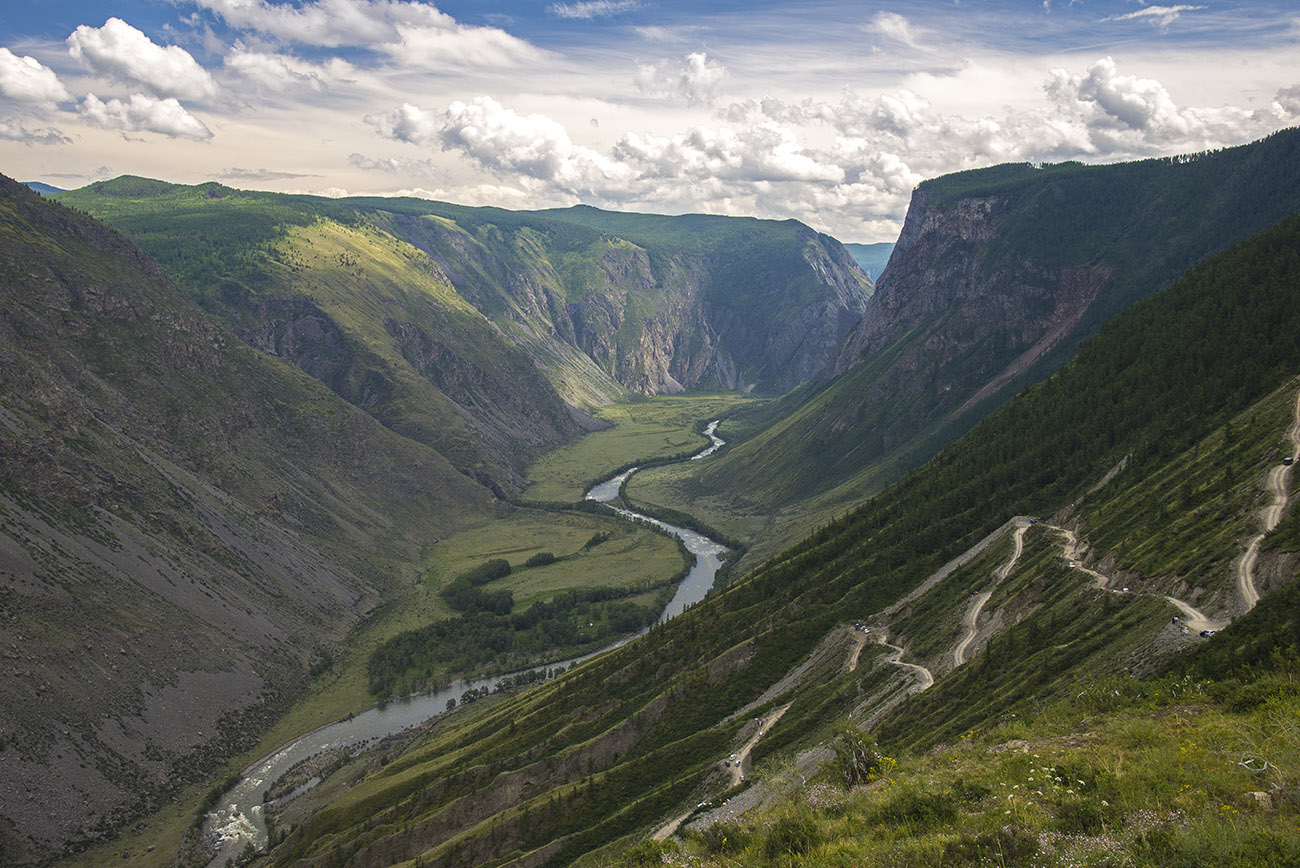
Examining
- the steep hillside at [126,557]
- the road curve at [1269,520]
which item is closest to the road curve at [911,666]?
the road curve at [1269,520]

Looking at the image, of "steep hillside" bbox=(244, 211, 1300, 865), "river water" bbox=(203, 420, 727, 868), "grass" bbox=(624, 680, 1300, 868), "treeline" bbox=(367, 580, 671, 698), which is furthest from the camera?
"treeline" bbox=(367, 580, 671, 698)

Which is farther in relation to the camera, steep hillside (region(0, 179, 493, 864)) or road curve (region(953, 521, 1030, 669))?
steep hillside (region(0, 179, 493, 864))

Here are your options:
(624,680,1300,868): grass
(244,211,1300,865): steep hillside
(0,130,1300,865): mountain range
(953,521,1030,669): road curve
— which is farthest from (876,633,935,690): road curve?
(624,680,1300,868): grass

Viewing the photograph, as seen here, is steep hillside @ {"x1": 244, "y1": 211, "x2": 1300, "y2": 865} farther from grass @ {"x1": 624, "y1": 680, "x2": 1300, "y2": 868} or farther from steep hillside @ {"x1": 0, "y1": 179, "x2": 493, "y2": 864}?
steep hillside @ {"x1": 0, "y1": 179, "x2": 493, "y2": 864}

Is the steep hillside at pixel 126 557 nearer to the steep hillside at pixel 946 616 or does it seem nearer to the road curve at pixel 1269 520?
the steep hillside at pixel 946 616

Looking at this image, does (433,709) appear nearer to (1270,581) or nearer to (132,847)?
(132,847)
